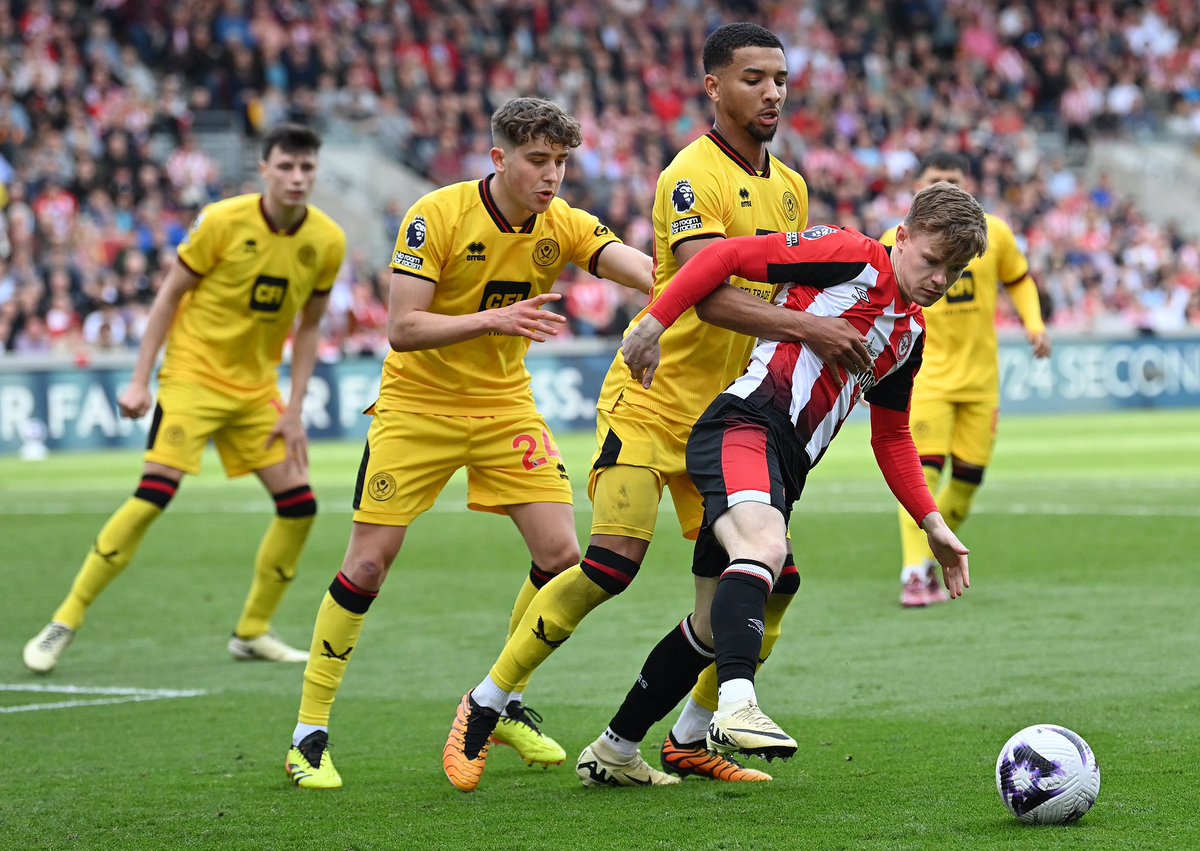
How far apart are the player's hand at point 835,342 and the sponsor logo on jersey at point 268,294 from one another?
13.5 feet

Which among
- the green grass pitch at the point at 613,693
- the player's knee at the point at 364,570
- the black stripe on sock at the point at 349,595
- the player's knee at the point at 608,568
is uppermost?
the player's knee at the point at 608,568

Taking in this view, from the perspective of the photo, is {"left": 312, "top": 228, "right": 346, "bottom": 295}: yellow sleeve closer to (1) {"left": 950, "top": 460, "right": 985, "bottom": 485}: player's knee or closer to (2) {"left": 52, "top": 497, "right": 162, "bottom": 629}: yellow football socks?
(2) {"left": 52, "top": 497, "right": 162, "bottom": 629}: yellow football socks

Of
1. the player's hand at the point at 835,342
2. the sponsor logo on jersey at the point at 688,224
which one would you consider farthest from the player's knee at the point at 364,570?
the player's hand at the point at 835,342

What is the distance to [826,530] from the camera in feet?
43.9

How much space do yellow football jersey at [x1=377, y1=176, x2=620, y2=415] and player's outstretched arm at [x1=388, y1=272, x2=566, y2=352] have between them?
0.09 meters

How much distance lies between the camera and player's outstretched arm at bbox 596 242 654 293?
640 cm

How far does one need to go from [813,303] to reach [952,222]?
0.53 m

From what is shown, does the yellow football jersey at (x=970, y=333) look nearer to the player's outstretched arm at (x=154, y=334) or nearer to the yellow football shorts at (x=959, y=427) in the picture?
the yellow football shorts at (x=959, y=427)

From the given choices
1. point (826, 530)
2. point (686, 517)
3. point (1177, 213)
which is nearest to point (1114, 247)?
point (1177, 213)

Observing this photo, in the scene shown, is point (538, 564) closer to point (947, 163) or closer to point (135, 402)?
point (135, 402)

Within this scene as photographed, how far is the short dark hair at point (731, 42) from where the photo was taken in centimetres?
592

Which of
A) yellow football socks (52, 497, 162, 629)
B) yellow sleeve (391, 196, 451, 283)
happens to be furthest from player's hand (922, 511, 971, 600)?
yellow football socks (52, 497, 162, 629)

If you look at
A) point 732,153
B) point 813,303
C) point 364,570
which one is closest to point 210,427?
point 364,570

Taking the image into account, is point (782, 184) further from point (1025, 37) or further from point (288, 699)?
point (1025, 37)
